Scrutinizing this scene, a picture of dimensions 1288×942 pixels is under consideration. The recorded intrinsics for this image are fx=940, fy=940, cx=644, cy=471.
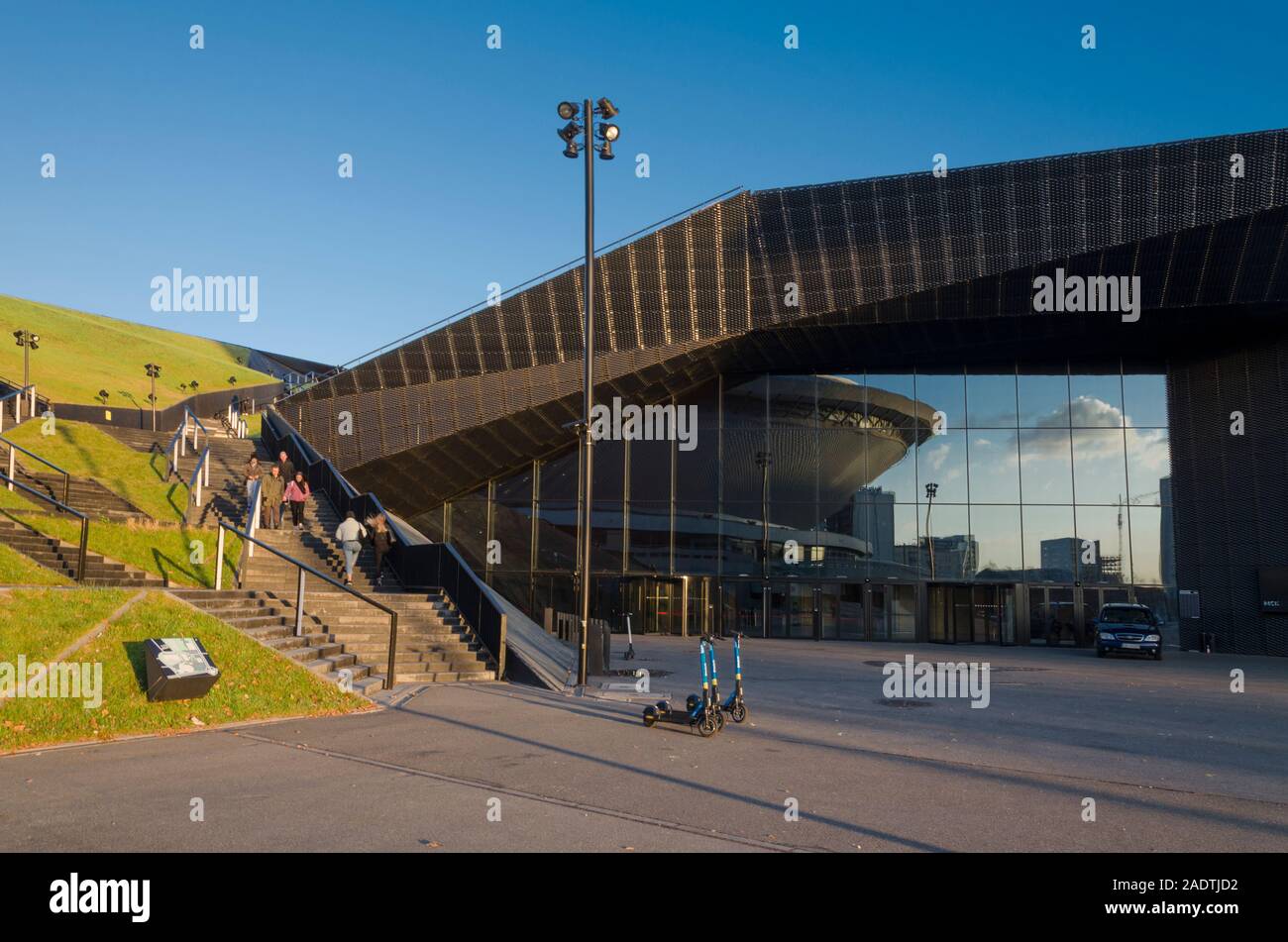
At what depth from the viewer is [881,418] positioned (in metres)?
33.2

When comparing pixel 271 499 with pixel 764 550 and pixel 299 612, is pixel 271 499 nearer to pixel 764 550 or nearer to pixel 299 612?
pixel 299 612

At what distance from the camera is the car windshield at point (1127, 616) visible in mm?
26578

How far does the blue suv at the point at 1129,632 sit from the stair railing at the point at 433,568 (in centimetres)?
1815

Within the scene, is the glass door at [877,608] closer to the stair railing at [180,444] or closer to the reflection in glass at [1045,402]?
Answer: the reflection in glass at [1045,402]

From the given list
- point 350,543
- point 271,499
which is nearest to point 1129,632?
point 350,543

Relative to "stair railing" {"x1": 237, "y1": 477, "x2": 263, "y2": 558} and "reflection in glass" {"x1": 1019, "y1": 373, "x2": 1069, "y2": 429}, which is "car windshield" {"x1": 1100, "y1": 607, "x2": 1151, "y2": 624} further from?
"stair railing" {"x1": 237, "y1": 477, "x2": 263, "y2": 558}

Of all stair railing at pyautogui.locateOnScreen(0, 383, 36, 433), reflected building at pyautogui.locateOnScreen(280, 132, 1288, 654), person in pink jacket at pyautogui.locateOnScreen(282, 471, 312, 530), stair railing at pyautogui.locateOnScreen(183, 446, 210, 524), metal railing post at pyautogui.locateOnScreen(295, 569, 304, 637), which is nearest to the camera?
metal railing post at pyautogui.locateOnScreen(295, 569, 304, 637)

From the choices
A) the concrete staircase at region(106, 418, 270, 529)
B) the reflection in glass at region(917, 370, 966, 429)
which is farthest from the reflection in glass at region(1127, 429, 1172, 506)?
the concrete staircase at region(106, 418, 270, 529)

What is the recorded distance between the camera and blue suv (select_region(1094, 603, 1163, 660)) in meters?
25.9

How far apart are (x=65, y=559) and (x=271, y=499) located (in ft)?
16.5

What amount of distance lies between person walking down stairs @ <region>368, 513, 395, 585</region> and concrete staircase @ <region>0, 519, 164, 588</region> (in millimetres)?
4658

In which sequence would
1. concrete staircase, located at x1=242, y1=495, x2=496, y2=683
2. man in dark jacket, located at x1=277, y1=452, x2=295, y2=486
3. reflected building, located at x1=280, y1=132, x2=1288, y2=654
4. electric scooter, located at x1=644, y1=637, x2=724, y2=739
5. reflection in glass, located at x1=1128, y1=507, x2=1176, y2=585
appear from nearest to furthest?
electric scooter, located at x1=644, y1=637, x2=724, y2=739
concrete staircase, located at x1=242, y1=495, x2=496, y2=683
man in dark jacket, located at x1=277, y1=452, x2=295, y2=486
reflected building, located at x1=280, y1=132, x2=1288, y2=654
reflection in glass, located at x1=1128, y1=507, x2=1176, y2=585
